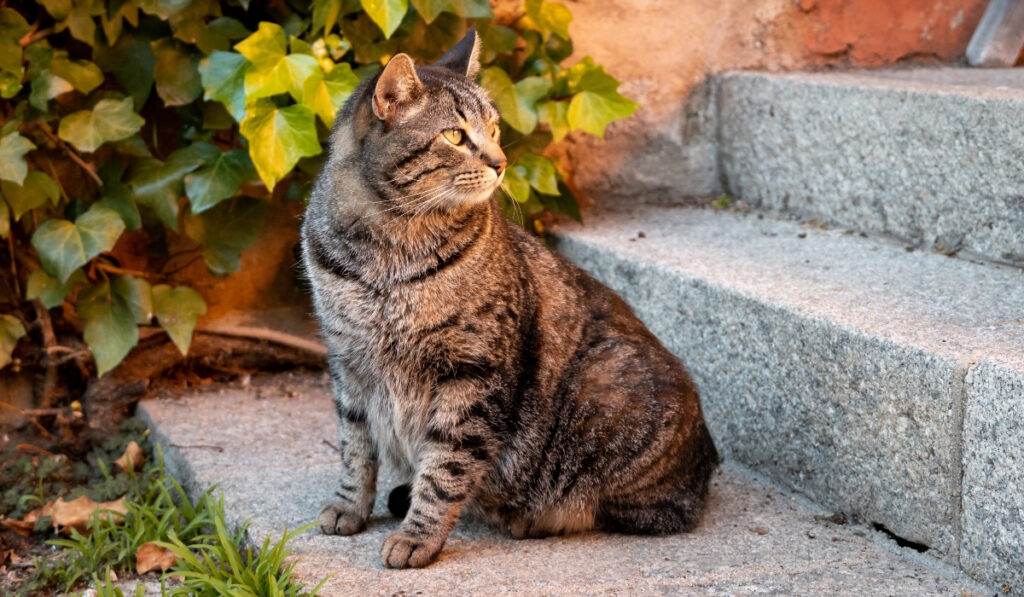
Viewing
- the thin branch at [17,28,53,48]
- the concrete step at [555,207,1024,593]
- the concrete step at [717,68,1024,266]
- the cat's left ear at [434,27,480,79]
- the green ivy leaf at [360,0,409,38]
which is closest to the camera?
the concrete step at [555,207,1024,593]

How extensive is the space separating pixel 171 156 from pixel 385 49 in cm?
82

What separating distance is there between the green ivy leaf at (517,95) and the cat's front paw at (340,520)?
158cm

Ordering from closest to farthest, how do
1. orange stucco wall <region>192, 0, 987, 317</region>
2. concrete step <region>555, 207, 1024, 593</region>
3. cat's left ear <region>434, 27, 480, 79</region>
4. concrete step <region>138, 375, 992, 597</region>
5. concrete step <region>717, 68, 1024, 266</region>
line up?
1. concrete step <region>555, 207, 1024, 593</region>
2. concrete step <region>138, 375, 992, 597</region>
3. cat's left ear <region>434, 27, 480, 79</region>
4. concrete step <region>717, 68, 1024, 266</region>
5. orange stucco wall <region>192, 0, 987, 317</region>

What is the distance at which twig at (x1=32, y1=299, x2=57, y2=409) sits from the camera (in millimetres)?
3549

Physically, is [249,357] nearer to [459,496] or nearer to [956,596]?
[459,496]

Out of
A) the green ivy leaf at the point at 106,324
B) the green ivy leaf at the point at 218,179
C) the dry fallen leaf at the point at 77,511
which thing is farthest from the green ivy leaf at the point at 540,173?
the dry fallen leaf at the point at 77,511

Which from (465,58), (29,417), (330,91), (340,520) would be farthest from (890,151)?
(29,417)

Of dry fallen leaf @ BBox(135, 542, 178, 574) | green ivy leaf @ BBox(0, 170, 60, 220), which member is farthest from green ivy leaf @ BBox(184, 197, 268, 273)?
dry fallen leaf @ BBox(135, 542, 178, 574)

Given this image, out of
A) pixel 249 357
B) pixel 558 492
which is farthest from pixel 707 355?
pixel 249 357

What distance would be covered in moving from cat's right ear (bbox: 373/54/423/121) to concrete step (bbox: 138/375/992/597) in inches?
42.8

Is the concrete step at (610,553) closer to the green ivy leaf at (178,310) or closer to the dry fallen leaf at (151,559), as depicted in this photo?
the dry fallen leaf at (151,559)

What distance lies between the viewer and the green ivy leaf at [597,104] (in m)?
3.51

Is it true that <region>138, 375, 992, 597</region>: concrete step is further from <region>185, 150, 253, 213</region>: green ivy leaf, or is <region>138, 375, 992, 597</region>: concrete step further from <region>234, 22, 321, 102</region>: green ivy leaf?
<region>234, 22, 321, 102</region>: green ivy leaf

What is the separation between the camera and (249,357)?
3.97 metres
